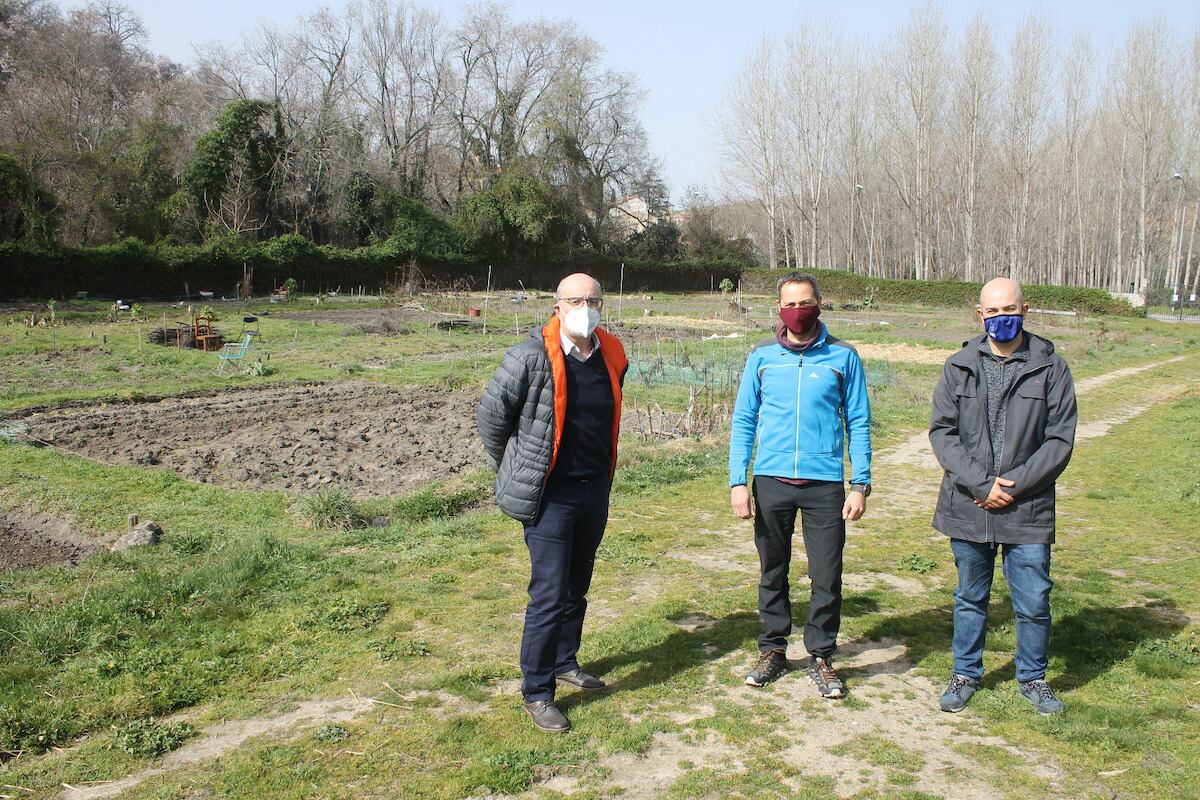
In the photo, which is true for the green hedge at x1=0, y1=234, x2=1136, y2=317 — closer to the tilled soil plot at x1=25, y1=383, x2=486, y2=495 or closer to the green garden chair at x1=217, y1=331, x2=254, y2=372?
the green garden chair at x1=217, y1=331, x2=254, y2=372

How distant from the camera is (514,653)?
4273 millimetres

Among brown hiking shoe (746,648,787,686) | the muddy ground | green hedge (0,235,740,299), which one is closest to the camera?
brown hiking shoe (746,648,787,686)

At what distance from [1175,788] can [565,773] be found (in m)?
2.03

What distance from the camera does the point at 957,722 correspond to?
3553mm

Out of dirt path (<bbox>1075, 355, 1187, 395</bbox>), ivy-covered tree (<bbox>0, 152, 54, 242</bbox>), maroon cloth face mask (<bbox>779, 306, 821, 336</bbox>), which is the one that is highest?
ivy-covered tree (<bbox>0, 152, 54, 242</bbox>)

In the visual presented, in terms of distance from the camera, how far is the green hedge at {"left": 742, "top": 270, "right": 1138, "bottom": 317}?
38.9 m

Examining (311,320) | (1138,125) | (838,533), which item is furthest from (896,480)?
(1138,125)

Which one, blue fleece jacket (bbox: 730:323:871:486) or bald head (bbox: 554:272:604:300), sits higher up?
bald head (bbox: 554:272:604:300)

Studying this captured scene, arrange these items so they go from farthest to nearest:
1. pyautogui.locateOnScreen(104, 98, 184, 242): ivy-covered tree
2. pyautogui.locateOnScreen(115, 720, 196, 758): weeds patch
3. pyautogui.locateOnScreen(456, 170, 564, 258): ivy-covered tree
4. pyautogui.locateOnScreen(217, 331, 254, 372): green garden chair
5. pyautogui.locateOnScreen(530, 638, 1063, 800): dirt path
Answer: pyautogui.locateOnScreen(456, 170, 564, 258): ivy-covered tree
pyautogui.locateOnScreen(104, 98, 184, 242): ivy-covered tree
pyautogui.locateOnScreen(217, 331, 254, 372): green garden chair
pyautogui.locateOnScreen(115, 720, 196, 758): weeds patch
pyautogui.locateOnScreen(530, 638, 1063, 800): dirt path

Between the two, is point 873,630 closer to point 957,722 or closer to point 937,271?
point 957,722

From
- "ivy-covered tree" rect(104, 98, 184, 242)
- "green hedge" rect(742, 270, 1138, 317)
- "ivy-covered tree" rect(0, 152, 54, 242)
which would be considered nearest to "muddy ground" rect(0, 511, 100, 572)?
"ivy-covered tree" rect(0, 152, 54, 242)

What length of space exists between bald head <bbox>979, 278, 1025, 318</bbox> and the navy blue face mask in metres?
0.02

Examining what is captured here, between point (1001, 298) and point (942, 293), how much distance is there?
141ft

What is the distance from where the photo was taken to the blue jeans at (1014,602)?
3545 millimetres
